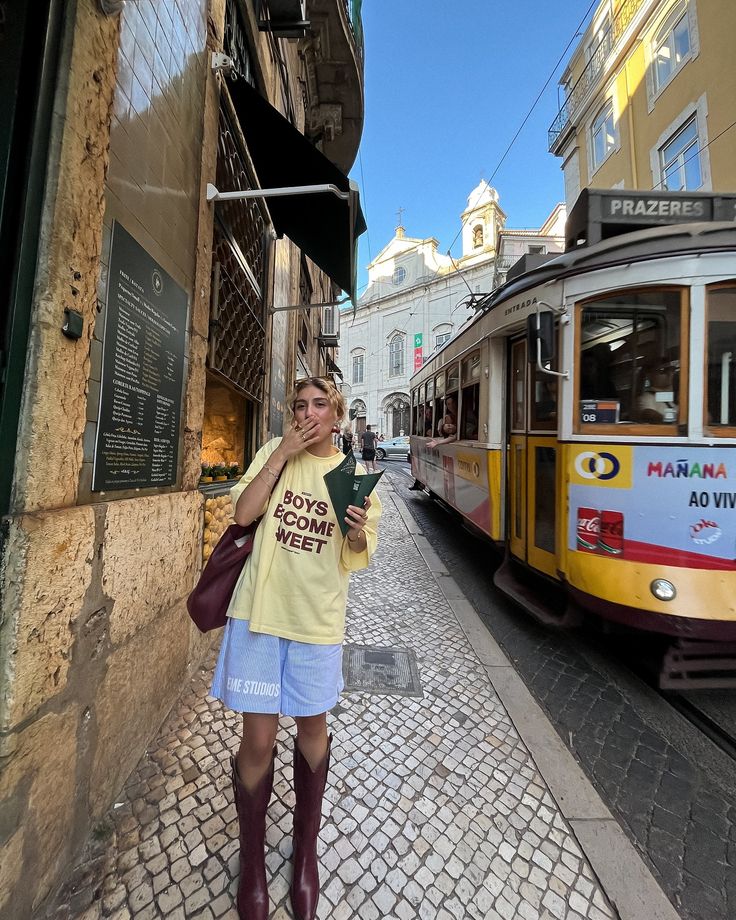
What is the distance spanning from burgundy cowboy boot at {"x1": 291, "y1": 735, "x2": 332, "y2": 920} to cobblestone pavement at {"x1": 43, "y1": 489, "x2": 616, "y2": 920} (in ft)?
0.40

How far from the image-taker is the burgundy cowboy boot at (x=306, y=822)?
1.50 metres

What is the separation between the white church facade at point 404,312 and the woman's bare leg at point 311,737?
106ft

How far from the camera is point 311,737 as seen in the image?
1522mm

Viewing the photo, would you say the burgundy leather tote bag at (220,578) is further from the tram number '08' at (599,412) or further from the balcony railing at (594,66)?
the balcony railing at (594,66)

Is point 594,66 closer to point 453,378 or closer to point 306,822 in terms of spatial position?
point 453,378

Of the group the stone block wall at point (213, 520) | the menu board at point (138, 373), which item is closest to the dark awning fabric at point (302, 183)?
the menu board at point (138, 373)

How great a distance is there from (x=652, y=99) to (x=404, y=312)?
25819mm

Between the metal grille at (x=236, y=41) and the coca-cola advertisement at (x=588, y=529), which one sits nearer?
the coca-cola advertisement at (x=588, y=529)

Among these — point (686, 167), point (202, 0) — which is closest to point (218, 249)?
point (202, 0)

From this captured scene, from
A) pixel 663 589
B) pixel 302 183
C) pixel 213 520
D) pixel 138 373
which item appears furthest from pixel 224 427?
pixel 663 589

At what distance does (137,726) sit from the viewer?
211 centimetres

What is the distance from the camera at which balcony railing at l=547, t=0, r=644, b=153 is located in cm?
1196

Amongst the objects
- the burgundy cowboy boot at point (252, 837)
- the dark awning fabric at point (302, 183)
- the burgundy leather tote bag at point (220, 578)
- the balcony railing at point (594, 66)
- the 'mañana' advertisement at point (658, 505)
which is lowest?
the burgundy cowboy boot at point (252, 837)

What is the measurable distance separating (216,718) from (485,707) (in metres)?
1.77
